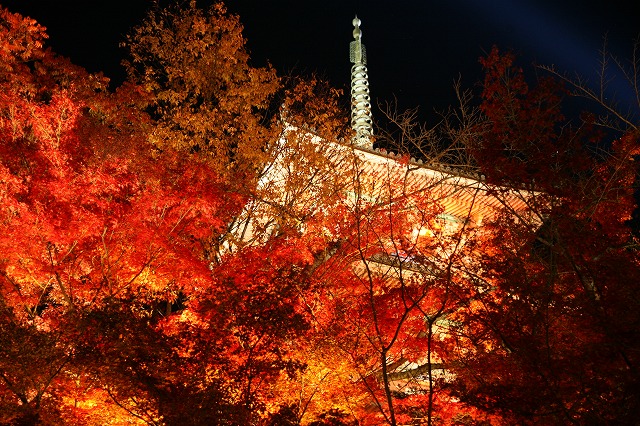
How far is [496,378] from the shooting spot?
1053cm

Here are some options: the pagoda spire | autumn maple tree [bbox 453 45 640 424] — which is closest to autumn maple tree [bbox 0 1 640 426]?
autumn maple tree [bbox 453 45 640 424]

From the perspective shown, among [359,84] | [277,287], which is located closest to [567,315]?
[277,287]

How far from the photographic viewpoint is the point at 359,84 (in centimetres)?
3797

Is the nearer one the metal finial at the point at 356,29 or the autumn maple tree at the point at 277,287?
the autumn maple tree at the point at 277,287

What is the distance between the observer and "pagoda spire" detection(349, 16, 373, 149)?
36969 millimetres

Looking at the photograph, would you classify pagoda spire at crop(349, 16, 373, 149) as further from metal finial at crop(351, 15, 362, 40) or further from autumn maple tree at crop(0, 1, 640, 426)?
Result: autumn maple tree at crop(0, 1, 640, 426)

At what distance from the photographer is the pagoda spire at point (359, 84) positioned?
121ft

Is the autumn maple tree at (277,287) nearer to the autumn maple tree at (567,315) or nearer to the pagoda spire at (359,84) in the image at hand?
the autumn maple tree at (567,315)

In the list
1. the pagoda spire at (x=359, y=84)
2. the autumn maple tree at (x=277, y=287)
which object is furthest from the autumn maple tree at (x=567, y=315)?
the pagoda spire at (x=359, y=84)

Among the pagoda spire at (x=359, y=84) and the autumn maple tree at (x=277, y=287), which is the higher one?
the pagoda spire at (x=359, y=84)

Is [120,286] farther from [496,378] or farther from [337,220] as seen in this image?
[496,378]

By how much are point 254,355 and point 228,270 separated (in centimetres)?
433

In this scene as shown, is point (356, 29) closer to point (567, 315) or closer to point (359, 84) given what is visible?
point (359, 84)

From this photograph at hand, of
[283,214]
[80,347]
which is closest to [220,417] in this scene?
[80,347]
